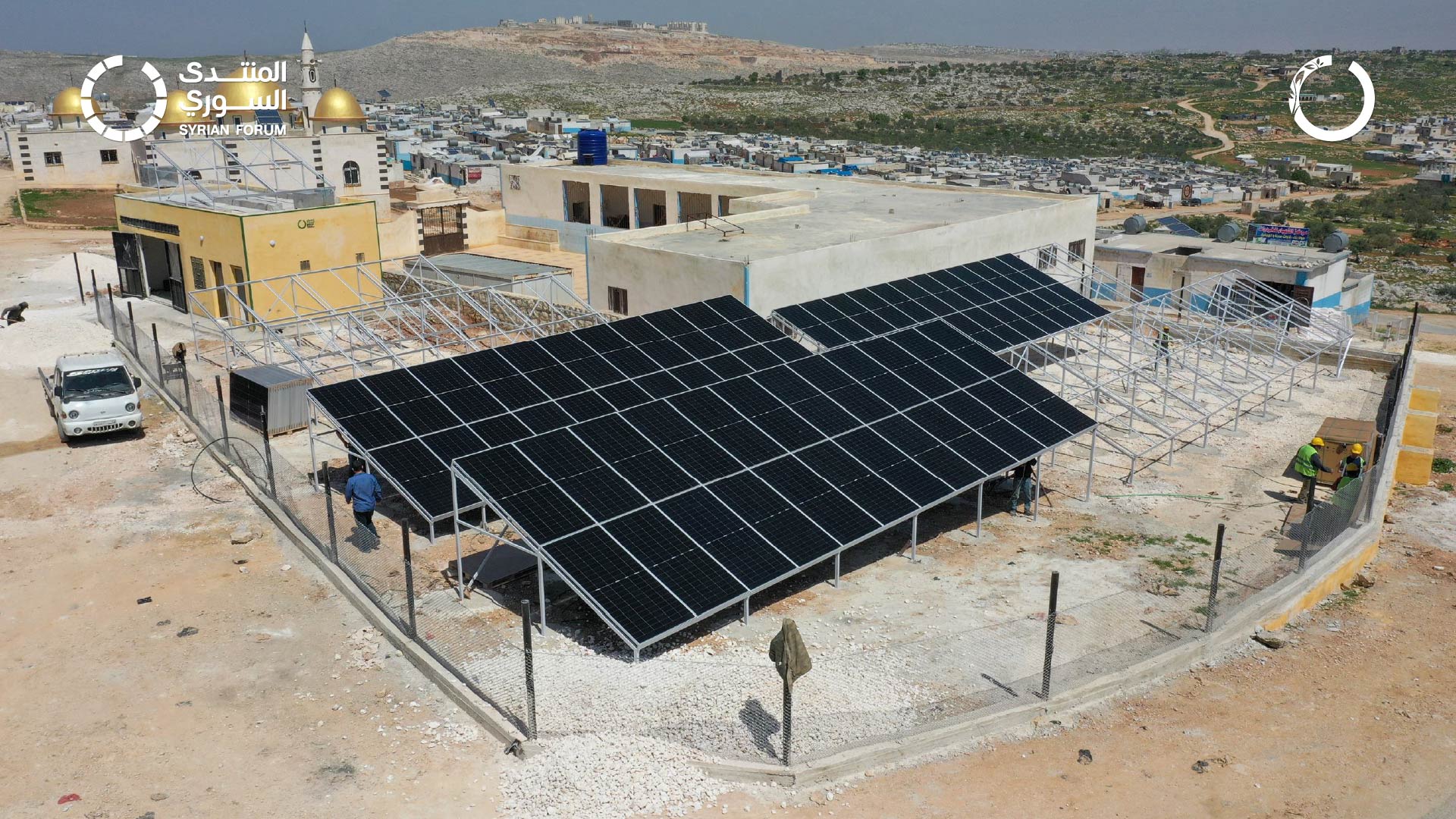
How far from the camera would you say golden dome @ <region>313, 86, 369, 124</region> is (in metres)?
68.5

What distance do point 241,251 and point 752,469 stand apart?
2564cm

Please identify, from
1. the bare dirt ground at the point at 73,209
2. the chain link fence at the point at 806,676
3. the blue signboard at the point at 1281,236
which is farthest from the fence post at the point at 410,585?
the bare dirt ground at the point at 73,209

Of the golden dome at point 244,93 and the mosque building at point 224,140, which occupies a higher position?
the golden dome at point 244,93

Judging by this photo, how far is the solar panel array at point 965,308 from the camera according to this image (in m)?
28.1

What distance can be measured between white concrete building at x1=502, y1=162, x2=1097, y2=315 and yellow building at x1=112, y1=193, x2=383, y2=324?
1005cm

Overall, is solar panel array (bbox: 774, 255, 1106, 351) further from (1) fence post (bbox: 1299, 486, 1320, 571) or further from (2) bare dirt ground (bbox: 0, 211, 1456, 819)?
(1) fence post (bbox: 1299, 486, 1320, 571)

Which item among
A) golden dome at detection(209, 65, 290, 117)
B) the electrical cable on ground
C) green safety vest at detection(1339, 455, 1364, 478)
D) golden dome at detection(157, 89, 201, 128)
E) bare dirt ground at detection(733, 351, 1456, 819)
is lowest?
bare dirt ground at detection(733, 351, 1456, 819)

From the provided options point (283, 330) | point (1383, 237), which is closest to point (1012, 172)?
point (1383, 237)

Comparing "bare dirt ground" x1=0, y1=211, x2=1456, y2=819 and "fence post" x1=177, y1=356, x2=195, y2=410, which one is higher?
"fence post" x1=177, y1=356, x2=195, y2=410

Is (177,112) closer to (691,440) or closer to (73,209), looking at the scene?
(73,209)

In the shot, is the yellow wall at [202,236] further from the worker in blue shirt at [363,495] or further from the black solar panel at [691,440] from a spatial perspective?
the worker in blue shirt at [363,495]

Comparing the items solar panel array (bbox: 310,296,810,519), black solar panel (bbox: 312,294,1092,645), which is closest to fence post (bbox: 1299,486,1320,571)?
black solar panel (bbox: 312,294,1092,645)

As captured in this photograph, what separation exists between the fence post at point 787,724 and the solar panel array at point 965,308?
14249mm

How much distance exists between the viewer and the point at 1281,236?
53906 mm
